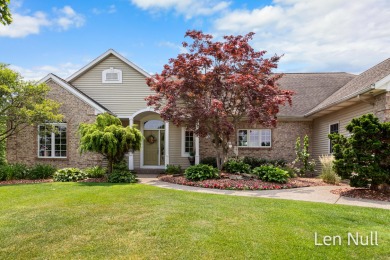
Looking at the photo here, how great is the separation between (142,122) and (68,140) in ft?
14.6

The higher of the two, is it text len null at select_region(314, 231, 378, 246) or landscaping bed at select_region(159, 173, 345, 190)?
text len null at select_region(314, 231, 378, 246)

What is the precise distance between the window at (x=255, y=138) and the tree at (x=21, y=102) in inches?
397

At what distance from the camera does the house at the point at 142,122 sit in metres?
15.0

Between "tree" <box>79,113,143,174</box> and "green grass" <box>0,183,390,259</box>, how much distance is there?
12.3 ft

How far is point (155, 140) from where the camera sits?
59.3ft

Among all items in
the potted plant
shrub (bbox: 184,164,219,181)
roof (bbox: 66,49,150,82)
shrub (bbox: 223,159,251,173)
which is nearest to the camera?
shrub (bbox: 184,164,219,181)

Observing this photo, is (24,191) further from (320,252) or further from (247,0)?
(247,0)

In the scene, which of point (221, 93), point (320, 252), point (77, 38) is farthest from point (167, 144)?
point (320, 252)

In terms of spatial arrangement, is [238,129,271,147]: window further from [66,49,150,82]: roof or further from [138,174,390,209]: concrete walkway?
[138,174,390,209]: concrete walkway

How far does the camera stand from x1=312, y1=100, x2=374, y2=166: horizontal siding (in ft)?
38.9

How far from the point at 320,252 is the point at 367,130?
224 inches

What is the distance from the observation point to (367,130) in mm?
8805

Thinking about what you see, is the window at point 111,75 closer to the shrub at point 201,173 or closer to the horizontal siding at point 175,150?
the horizontal siding at point 175,150

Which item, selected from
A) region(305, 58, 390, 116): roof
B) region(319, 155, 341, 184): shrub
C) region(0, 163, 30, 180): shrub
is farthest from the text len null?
region(0, 163, 30, 180): shrub
